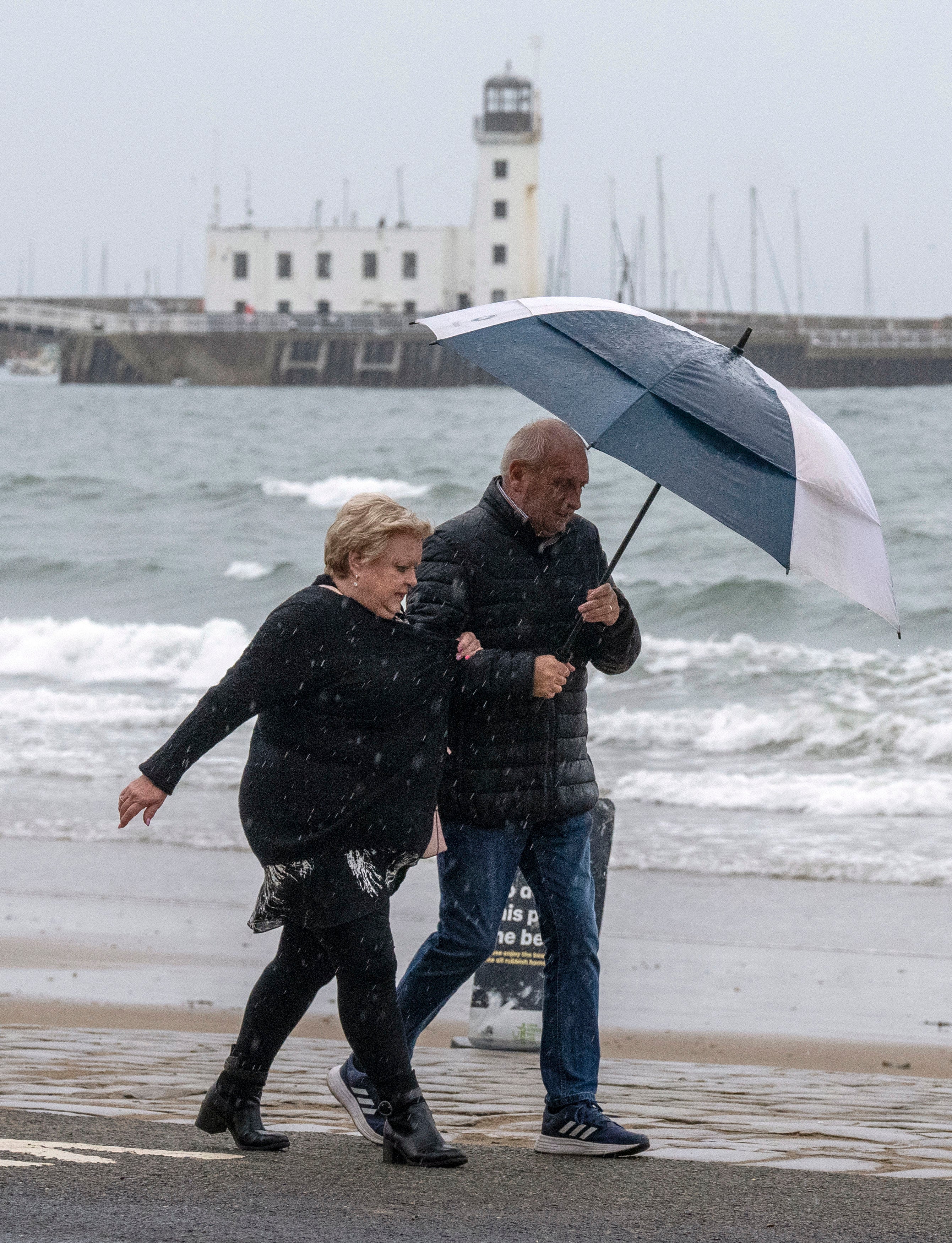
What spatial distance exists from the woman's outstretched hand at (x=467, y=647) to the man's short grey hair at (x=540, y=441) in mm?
387

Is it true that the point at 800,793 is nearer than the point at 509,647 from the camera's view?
No

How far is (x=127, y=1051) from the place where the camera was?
482cm

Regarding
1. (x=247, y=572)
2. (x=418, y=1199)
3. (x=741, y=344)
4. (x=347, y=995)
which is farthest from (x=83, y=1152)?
(x=247, y=572)

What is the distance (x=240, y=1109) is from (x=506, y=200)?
74.9 m

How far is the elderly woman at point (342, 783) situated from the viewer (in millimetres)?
3414

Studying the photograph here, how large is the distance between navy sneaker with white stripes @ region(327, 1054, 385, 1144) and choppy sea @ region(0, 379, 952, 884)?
5095mm

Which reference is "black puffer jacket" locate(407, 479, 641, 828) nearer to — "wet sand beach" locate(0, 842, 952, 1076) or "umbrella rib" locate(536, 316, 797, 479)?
"umbrella rib" locate(536, 316, 797, 479)

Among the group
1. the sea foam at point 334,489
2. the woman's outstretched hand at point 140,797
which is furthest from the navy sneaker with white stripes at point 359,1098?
the sea foam at point 334,489

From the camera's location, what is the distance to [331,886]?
11.3ft

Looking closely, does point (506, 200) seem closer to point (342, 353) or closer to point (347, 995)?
point (342, 353)

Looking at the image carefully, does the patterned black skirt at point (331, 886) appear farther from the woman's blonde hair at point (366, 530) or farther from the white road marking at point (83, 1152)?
the woman's blonde hair at point (366, 530)

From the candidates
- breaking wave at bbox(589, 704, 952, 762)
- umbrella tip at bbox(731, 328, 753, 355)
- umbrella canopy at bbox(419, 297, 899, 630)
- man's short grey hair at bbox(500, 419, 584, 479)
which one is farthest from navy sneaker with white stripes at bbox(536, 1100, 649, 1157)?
breaking wave at bbox(589, 704, 952, 762)

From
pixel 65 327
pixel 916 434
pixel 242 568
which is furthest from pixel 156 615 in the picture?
pixel 65 327

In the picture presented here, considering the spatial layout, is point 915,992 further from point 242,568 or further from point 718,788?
point 242,568
